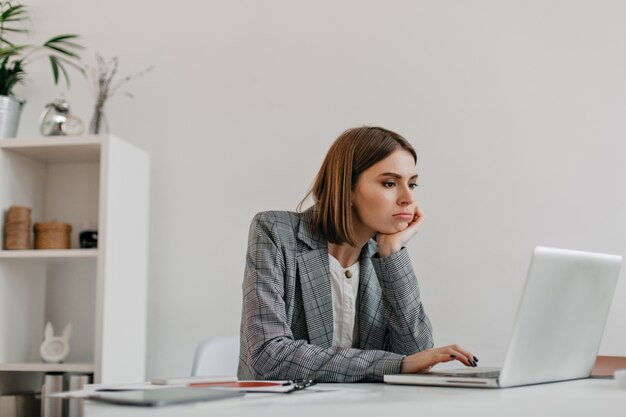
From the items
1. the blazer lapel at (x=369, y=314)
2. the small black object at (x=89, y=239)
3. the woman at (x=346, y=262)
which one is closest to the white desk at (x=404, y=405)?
the woman at (x=346, y=262)

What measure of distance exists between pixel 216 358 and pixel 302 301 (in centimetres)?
57

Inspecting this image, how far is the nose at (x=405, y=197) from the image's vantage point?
200cm

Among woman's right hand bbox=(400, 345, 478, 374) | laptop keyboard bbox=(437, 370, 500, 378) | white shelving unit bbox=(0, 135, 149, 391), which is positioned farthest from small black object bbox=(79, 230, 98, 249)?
laptop keyboard bbox=(437, 370, 500, 378)

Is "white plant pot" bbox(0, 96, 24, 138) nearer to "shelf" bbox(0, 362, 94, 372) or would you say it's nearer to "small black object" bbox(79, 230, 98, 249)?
"small black object" bbox(79, 230, 98, 249)

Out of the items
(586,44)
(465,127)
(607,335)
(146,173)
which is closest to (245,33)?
(146,173)

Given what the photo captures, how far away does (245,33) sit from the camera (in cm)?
312

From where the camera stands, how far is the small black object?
2947mm

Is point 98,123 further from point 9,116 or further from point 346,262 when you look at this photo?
point 346,262

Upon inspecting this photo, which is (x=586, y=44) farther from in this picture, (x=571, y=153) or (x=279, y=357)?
(x=279, y=357)

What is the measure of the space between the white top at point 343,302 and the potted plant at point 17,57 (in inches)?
66.0

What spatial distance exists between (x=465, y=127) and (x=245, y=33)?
0.96 m

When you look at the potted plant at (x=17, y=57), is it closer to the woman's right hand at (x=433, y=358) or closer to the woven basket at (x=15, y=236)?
the woven basket at (x=15, y=236)

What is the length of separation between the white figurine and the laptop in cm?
191

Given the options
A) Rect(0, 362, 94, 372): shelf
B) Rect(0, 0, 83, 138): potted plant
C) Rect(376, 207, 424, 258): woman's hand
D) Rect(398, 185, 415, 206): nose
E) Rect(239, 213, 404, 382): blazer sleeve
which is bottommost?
Rect(0, 362, 94, 372): shelf
